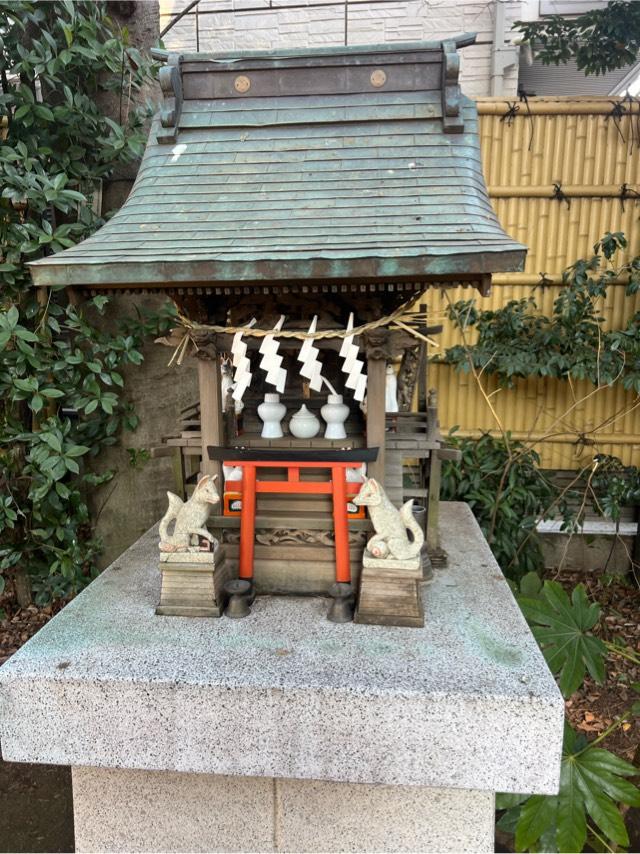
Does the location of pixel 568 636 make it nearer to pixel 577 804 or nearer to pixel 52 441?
pixel 577 804

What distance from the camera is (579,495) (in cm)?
513

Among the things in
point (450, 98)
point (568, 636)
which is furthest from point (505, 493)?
point (450, 98)

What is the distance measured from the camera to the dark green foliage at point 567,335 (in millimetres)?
4551

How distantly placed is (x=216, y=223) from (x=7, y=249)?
1789mm

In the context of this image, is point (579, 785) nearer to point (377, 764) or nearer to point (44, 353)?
point (377, 764)

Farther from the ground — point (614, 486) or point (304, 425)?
point (304, 425)

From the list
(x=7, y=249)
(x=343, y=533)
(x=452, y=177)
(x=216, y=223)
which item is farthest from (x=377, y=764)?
(x=7, y=249)

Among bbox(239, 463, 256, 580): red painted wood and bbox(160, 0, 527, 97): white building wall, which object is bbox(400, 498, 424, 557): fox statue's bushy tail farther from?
bbox(160, 0, 527, 97): white building wall

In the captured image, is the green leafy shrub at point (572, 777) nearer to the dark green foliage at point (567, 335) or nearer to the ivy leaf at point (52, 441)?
the dark green foliage at point (567, 335)

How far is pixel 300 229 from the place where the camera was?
2.44 m

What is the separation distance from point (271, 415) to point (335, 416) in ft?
1.09

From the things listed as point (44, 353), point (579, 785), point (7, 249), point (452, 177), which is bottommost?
point (579, 785)

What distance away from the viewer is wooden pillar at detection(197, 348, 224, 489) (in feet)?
9.36

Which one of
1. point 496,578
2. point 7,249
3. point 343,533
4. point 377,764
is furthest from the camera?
point 7,249
